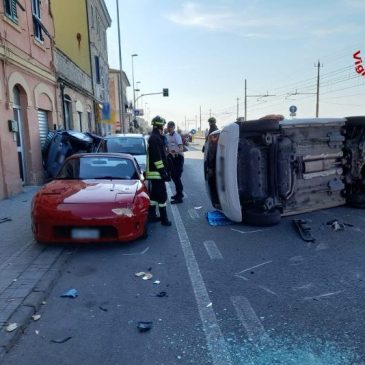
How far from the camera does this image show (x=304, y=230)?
231 inches

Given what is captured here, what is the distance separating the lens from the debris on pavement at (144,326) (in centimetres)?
315

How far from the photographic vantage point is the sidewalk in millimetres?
3355

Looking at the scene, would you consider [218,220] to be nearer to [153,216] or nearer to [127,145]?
[153,216]

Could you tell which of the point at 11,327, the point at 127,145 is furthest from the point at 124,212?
the point at 127,145

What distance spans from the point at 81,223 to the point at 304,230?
345 centimetres

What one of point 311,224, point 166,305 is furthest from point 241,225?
point 166,305

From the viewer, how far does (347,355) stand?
2.73 m

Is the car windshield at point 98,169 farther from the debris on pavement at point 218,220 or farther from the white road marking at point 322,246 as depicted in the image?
the white road marking at point 322,246

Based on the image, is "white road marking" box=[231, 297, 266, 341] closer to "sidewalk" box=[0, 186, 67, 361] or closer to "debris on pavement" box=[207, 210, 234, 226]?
"sidewalk" box=[0, 186, 67, 361]

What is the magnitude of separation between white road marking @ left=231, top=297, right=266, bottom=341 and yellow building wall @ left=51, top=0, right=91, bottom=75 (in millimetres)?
15303

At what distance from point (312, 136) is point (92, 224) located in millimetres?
4099

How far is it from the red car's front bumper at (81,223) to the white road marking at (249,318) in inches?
81.8

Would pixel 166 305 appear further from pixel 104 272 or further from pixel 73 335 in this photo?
pixel 104 272

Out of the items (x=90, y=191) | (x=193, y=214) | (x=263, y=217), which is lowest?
(x=193, y=214)
